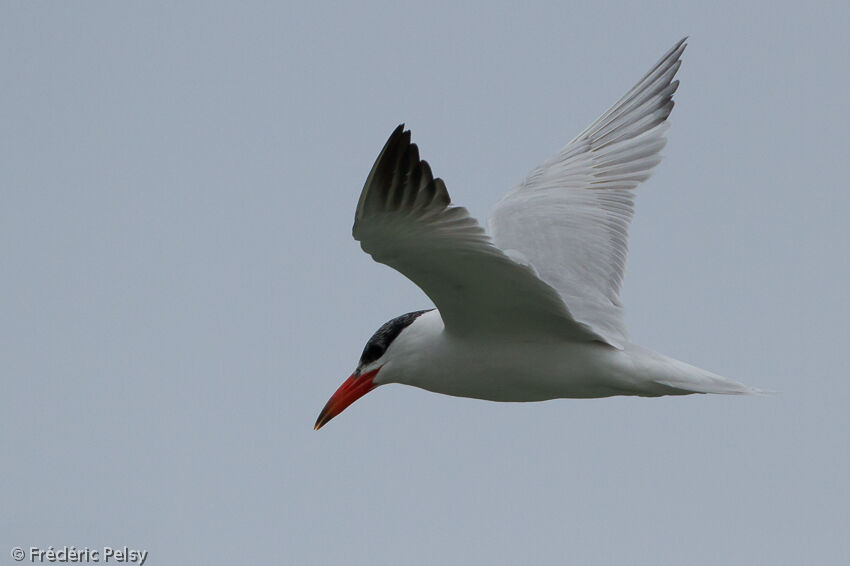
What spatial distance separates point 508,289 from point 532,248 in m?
1.54

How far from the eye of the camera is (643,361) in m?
6.67

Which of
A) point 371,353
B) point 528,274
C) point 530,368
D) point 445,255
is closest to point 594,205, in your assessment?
point 530,368

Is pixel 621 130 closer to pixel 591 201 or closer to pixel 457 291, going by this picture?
pixel 591 201

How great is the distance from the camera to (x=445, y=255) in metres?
5.88

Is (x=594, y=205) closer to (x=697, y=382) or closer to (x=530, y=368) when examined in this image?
(x=530, y=368)

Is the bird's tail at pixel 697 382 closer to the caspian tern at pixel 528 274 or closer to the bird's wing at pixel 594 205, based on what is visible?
the caspian tern at pixel 528 274

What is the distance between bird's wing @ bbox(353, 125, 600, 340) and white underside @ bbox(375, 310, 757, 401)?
119mm

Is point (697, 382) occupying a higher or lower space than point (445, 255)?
lower

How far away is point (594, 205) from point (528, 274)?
2.65 m

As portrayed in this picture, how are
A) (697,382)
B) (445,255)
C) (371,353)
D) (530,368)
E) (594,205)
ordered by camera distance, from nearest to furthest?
1. (445,255)
2. (697,382)
3. (530,368)
4. (371,353)
5. (594,205)

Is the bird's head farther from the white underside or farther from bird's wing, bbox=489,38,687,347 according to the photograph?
bird's wing, bbox=489,38,687,347

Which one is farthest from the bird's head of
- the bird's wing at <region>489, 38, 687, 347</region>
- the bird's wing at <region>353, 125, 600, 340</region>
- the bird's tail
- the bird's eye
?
the bird's tail

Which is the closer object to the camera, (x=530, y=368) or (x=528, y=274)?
(x=528, y=274)

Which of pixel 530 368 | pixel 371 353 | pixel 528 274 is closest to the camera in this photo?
pixel 528 274
